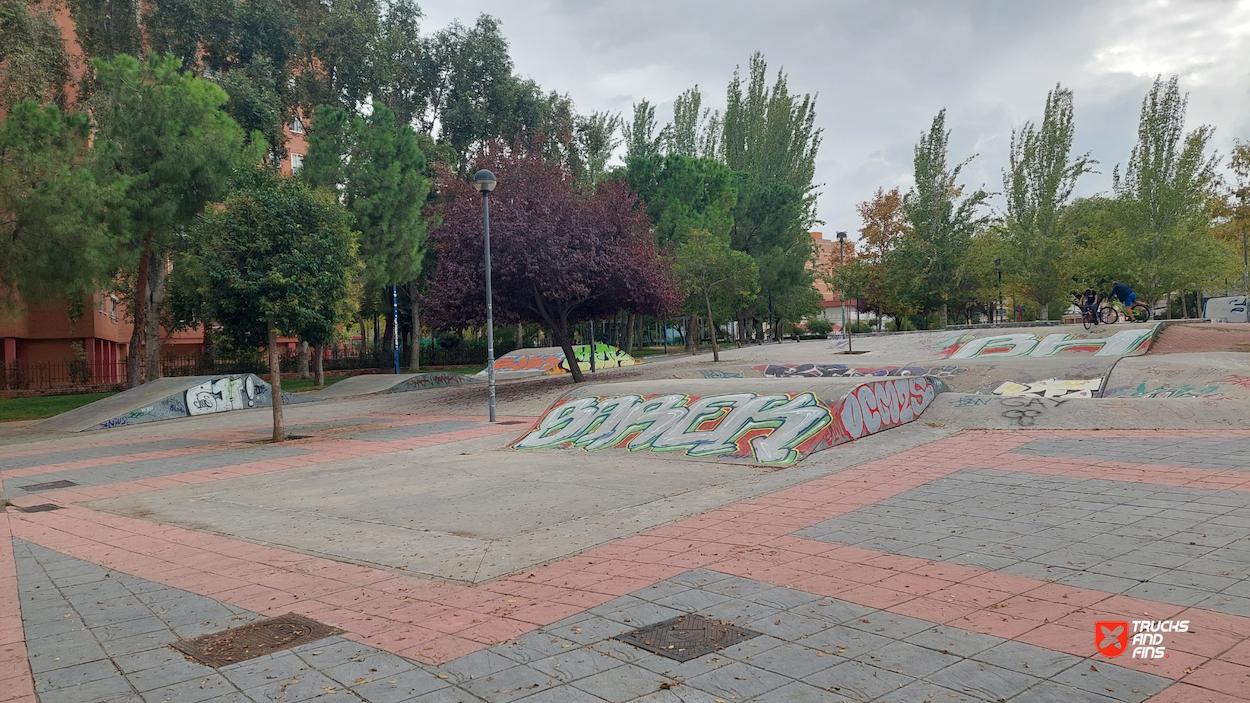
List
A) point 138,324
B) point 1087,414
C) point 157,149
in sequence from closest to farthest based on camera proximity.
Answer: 1. point 1087,414
2. point 157,149
3. point 138,324

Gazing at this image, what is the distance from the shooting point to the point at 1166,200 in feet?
103

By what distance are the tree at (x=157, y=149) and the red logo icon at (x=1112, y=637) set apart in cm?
2608

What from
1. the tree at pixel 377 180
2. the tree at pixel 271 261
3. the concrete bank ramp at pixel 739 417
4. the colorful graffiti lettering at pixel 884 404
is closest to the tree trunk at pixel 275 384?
the tree at pixel 271 261

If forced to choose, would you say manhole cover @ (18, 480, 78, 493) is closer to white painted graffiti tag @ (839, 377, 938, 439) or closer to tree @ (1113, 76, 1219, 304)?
white painted graffiti tag @ (839, 377, 938, 439)

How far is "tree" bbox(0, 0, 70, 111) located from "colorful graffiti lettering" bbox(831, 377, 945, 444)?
86.3 ft

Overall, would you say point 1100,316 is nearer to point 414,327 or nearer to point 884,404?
point 884,404

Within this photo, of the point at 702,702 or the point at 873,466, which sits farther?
the point at 873,466

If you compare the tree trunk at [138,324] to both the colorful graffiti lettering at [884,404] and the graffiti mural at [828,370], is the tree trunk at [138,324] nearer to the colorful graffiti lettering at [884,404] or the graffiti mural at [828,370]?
the graffiti mural at [828,370]

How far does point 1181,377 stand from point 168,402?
2724 centimetres

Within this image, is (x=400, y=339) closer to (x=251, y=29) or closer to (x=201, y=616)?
(x=251, y=29)

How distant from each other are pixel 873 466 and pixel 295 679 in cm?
782

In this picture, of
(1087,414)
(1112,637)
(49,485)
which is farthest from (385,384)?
(1112,637)

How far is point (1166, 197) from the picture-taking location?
103 ft

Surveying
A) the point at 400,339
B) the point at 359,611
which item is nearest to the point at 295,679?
the point at 359,611
